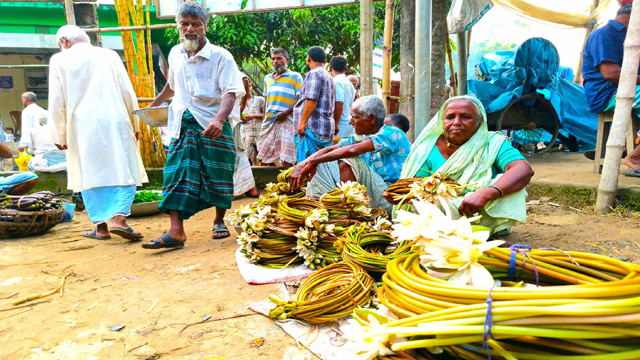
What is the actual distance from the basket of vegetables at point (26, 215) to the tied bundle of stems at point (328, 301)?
3556mm

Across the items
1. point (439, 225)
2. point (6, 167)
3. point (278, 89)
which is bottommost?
point (6, 167)

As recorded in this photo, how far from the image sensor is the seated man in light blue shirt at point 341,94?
19.2 feet

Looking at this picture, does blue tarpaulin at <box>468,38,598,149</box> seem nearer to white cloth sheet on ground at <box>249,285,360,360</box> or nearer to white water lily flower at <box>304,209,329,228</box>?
white water lily flower at <box>304,209,329,228</box>

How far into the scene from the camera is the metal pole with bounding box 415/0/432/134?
3766 millimetres

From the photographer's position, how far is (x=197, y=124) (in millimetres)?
3824

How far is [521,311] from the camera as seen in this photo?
41.3 inches

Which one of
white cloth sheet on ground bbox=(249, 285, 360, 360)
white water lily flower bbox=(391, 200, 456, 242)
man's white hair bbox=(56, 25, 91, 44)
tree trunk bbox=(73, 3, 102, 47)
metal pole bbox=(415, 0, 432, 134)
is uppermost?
tree trunk bbox=(73, 3, 102, 47)

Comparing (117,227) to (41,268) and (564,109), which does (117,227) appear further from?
(564,109)

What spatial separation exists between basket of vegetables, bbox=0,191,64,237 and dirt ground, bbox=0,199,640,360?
0.14 metres

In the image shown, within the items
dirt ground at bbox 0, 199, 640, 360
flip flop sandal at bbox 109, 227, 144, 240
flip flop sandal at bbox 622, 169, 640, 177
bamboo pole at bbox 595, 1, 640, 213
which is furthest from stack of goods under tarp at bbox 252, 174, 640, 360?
flip flop sandal at bbox 622, 169, 640, 177

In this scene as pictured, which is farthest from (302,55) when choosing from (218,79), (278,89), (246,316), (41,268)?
(246,316)

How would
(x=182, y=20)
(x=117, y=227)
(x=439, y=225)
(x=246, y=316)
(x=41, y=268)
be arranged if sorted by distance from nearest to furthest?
(x=439, y=225)
(x=246, y=316)
(x=41, y=268)
(x=182, y=20)
(x=117, y=227)

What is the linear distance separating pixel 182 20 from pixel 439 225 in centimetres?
316

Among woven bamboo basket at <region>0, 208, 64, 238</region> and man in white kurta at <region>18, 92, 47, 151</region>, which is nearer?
woven bamboo basket at <region>0, 208, 64, 238</region>
